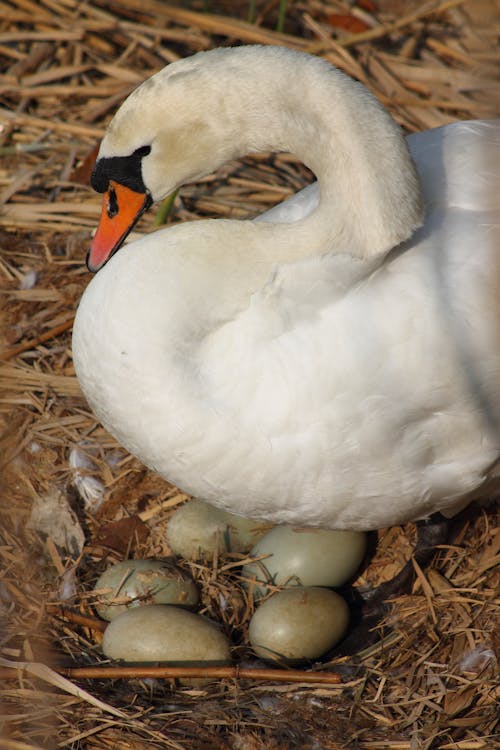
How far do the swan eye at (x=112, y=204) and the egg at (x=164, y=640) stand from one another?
0.99 m

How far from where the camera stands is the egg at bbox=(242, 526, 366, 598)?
2566 millimetres

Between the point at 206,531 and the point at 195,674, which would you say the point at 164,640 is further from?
the point at 206,531

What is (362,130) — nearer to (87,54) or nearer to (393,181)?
(393,181)

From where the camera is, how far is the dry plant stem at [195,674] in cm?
225

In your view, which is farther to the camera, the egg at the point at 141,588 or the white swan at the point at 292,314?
the egg at the point at 141,588

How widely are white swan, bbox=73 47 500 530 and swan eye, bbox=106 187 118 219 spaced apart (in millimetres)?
34

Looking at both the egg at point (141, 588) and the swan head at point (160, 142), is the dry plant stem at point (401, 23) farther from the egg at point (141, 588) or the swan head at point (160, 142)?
the egg at point (141, 588)

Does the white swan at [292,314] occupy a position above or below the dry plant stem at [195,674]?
above

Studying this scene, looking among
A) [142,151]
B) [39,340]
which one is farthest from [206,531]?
[142,151]

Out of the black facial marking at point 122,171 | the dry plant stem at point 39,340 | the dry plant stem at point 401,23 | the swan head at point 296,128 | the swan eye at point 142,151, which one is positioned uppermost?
the swan head at point 296,128

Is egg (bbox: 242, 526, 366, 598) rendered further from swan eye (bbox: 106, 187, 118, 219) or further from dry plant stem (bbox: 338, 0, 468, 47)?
dry plant stem (bbox: 338, 0, 468, 47)

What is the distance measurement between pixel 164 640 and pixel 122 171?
3.70 feet

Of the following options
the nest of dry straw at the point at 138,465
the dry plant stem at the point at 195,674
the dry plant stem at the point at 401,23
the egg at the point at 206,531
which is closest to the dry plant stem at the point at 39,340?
the nest of dry straw at the point at 138,465

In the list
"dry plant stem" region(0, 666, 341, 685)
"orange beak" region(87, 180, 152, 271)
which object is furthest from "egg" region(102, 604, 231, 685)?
"orange beak" region(87, 180, 152, 271)
